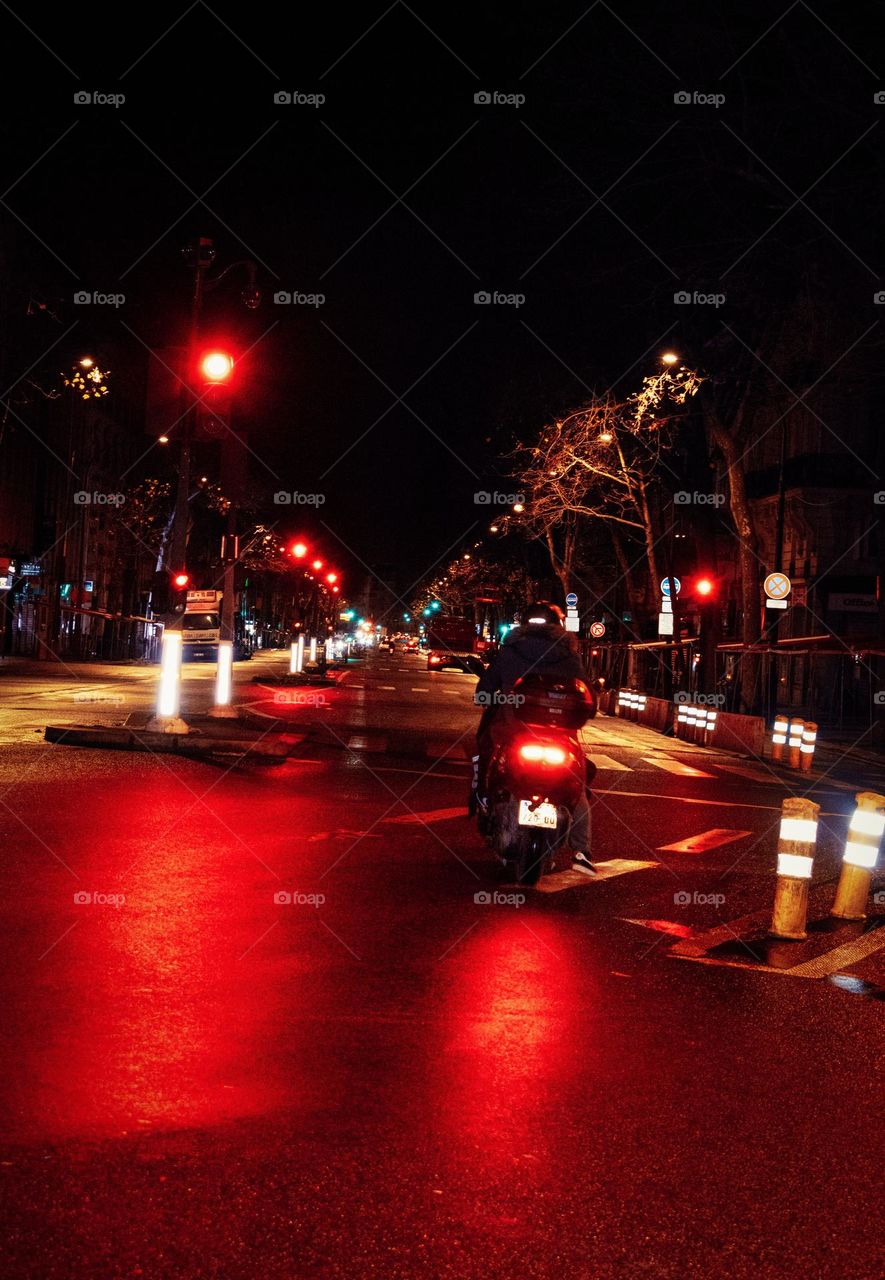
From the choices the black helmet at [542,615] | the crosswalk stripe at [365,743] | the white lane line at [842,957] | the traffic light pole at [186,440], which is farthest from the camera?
the crosswalk stripe at [365,743]

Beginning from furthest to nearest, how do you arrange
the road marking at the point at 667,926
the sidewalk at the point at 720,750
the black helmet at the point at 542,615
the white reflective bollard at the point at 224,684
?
the sidewalk at the point at 720,750 → the white reflective bollard at the point at 224,684 → the black helmet at the point at 542,615 → the road marking at the point at 667,926

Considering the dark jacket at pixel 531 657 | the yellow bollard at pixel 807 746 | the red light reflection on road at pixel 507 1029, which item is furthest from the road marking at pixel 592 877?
the yellow bollard at pixel 807 746

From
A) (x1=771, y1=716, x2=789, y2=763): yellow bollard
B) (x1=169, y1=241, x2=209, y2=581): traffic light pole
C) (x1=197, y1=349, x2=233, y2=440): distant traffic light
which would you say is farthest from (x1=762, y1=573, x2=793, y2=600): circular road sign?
(x1=197, y1=349, x2=233, y2=440): distant traffic light

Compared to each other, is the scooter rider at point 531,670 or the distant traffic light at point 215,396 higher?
the distant traffic light at point 215,396

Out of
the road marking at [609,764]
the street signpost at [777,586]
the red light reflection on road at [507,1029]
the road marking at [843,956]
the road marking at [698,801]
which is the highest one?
the street signpost at [777,586]

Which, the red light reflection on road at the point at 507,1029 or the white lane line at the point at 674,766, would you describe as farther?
the white lane line at the point at 674,766

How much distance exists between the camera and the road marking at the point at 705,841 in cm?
1179

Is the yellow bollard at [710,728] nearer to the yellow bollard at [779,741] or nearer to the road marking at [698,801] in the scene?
the yellow bollard at [779,741]

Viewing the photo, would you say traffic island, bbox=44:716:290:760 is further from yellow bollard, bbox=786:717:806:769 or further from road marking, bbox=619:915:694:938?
yellow bollard, bbox=786:717:806:769

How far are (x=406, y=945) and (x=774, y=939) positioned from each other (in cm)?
233

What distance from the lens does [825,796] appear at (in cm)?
1839

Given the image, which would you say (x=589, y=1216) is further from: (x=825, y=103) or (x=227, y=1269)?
(x=825, y=103)

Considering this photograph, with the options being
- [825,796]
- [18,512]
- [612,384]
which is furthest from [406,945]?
[18,512]

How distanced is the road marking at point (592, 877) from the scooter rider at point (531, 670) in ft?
0.26
